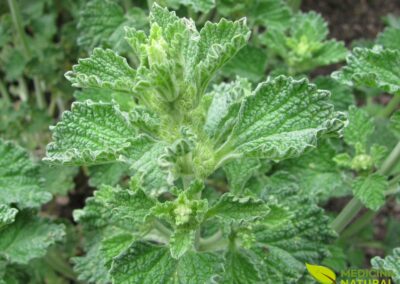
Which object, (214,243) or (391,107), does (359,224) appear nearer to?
(391,107)

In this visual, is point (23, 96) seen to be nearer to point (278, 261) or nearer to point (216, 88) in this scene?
point (216, 88)

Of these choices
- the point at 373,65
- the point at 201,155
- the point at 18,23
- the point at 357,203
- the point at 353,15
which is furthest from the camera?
the point at 353,15

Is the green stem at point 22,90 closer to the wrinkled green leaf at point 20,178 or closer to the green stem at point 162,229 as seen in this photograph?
the wrinkled green leaf at point 20,178

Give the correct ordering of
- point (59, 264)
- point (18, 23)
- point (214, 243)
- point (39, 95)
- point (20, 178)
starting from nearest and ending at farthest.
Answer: point (214, 243), point (20, 178), point (59, 264), point (18, 23), point (39, 95)

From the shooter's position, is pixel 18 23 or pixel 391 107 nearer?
pixel 391 107

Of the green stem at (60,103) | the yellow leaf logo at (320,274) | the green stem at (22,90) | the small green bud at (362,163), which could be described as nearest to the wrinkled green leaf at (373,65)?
the small green bud at (362,163)

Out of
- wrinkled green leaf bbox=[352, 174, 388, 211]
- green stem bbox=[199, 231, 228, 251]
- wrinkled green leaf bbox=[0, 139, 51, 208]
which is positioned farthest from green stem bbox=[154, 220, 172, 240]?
wrinkled green leaf bbox=[352, 174, 388, 211]

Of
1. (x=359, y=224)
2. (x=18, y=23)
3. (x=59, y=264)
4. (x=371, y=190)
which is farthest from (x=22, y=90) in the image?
(x=371, y=190)

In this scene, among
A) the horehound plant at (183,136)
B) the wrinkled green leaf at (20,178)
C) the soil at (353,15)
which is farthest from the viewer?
the soil at (353,15)
